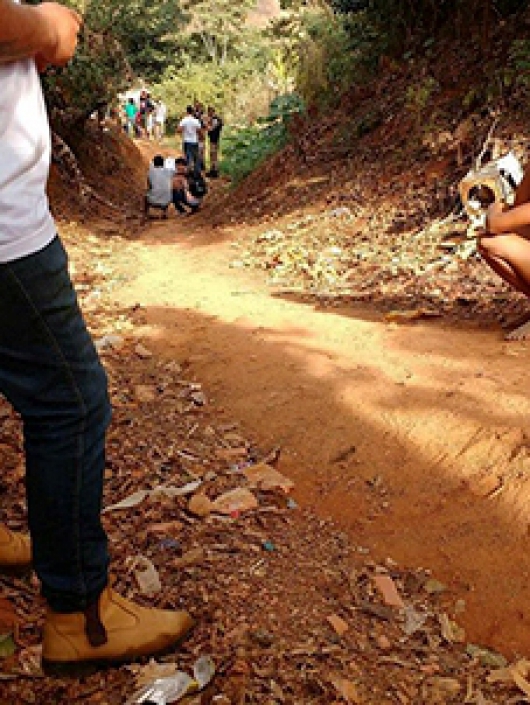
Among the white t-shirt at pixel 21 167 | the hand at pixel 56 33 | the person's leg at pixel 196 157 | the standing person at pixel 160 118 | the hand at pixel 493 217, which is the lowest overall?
the standing person at pixel 160 118

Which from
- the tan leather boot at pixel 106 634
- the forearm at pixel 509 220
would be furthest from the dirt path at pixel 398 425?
the tan leather boot at pixel 106 634

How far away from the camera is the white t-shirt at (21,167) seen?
1.43m

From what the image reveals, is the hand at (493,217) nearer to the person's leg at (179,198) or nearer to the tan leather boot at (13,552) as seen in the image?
the tan leather boot at (13,552)

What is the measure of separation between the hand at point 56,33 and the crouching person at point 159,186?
11.8 m

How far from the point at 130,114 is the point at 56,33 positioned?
26.1 metres

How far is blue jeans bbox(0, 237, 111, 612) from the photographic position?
4.83 feet

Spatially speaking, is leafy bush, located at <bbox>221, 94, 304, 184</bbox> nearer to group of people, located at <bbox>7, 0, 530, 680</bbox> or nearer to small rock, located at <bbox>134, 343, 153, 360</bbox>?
small rock, located at <bbox>134, 343, 153, 360</bbox>

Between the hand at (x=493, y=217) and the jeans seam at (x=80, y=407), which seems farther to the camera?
the hand at (x=493, y=217)

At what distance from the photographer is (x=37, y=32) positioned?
4.93 ft

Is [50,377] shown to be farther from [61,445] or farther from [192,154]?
[192,154]

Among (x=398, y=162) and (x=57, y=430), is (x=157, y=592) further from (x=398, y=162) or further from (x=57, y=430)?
(x=398, y=162)

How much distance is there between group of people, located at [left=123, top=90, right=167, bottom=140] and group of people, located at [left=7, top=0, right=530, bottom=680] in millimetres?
26303

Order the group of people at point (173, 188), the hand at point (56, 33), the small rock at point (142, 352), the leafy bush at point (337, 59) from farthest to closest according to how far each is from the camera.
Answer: the group of people at point (173, 188)
the leafy bush at point (337, 59)
the small rock at point (142, 352)
the hand at point (56, 33)

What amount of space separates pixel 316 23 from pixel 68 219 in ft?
23.1
